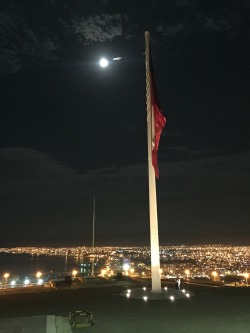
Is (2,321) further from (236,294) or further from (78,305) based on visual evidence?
(236,294)

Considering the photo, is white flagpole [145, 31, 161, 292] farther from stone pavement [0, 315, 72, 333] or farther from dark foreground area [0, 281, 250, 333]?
stone pavement [0, 315, 72, 333]

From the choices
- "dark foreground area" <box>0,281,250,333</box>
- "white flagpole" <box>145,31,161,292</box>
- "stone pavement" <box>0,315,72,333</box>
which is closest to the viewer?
"stone pavement" <box>0,315,72,333</box>

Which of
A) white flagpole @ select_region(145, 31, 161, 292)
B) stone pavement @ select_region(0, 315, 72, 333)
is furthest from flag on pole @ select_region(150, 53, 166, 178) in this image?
stone pavement @ select_region(0, 315, 72, 333)

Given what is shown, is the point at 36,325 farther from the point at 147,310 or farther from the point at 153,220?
the point at 153,220

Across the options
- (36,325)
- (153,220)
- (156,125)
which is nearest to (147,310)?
(36,325)

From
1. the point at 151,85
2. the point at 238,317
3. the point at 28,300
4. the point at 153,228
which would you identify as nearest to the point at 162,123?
the point at 151,85

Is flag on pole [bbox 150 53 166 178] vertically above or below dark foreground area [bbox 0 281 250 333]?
above
